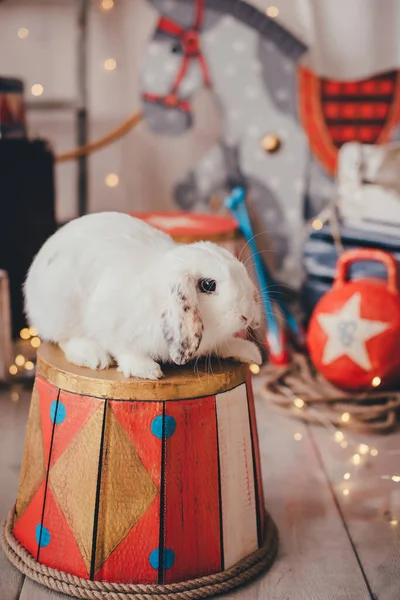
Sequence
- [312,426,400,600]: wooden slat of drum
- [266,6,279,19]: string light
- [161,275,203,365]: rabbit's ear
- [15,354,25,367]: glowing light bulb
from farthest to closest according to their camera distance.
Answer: [266,6,279,19]: string light, [15,354,25,367]: glowing light bulb, [312,426,400,600]: wooden slat of drum, [161,275,203,365]: rabbit's ear

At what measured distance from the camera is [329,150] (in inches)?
98.4

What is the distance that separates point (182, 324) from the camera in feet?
3.21

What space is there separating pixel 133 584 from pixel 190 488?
175 millimetres

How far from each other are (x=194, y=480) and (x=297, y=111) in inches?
68.3

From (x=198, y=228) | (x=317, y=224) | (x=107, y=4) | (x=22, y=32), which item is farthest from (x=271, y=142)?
(x=22, y=32)

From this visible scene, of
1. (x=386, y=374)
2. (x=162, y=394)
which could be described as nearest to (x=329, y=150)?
(x=386, y=374)

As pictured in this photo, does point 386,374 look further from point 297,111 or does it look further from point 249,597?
point 297,111

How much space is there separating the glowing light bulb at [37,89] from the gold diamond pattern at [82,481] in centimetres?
191

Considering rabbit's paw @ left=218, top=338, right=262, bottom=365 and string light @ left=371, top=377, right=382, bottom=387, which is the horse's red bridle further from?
rabbit's paw @ left=218, top=338, right=262, bottom=365

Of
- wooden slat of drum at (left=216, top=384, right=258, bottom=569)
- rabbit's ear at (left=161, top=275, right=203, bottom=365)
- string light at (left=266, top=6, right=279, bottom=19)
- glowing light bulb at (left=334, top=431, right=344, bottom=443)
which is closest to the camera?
rabbit's ear at (left=161, top=275, right=203, bottom=365)

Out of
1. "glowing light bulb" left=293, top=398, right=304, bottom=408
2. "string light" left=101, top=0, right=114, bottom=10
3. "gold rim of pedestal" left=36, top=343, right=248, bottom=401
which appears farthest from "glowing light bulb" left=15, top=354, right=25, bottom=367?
"string light" left=101, top=0, right=114, bottom=10

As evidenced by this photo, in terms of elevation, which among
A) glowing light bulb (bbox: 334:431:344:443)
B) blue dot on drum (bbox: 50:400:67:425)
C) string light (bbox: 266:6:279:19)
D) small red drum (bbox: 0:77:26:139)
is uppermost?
string light (bbox: 266:6:279:19)

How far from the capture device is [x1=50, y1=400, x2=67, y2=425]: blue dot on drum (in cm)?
108

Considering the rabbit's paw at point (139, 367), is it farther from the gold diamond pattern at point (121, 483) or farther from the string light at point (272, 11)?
the string light at point (272, 11)
